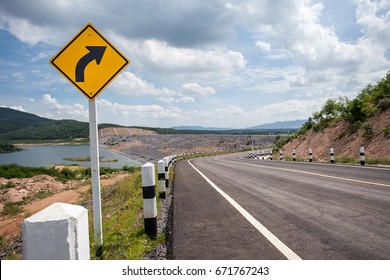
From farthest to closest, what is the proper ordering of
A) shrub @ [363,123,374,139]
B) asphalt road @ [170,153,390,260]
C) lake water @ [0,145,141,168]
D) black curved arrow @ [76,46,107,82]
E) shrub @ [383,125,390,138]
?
lake water @ [0,145,141,168] → shrub @ [363,123,374,139] → shrub @ [383,125,390,138] → black curved arrow @ [76,46,107,82] → asphalt road @ [170,153,390,260]

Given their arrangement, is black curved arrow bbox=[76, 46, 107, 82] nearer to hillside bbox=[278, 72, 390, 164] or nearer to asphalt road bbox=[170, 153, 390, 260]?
asphalt road bbox=[170, 153, 390, 260]

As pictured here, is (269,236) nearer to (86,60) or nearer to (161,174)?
(86,60)

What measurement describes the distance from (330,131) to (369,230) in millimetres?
21939

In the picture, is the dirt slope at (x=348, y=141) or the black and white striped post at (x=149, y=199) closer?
the black and white striped post at (x=149, y=199)

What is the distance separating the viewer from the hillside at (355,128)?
1684cm

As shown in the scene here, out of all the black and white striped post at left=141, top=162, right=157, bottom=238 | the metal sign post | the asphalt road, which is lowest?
the asphalt road

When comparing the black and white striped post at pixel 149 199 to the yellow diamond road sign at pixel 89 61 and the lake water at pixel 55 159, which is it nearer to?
the yellow diamond road sign at pixel 89 61

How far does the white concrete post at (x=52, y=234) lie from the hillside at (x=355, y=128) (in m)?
14.9

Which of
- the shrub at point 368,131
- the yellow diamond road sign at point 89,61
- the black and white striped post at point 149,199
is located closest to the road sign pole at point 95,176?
the yellow diamond road sign at point 89,61

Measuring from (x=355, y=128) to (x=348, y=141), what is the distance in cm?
105

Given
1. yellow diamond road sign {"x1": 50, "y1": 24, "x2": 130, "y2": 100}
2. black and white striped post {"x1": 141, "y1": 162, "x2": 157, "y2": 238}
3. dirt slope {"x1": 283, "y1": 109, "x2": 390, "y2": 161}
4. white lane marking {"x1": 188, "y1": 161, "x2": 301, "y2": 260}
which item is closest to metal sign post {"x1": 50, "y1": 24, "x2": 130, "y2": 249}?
yellow diamond road sign {"x1": 50, "y1": 24, "x2": 130, "y2": 100}

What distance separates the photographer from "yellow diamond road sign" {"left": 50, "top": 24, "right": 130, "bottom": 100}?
13.9ft

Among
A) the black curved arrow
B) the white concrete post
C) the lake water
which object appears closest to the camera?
the white concrete post
